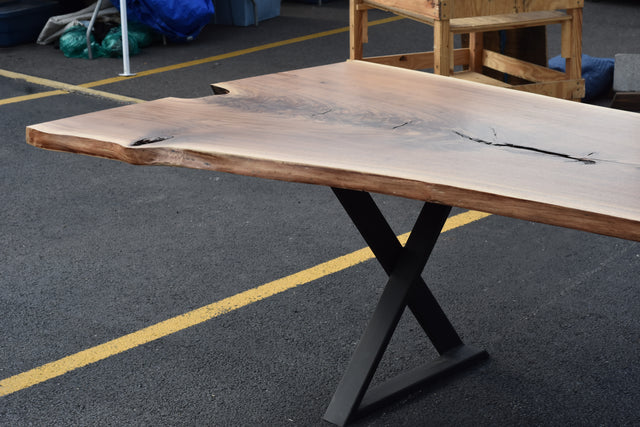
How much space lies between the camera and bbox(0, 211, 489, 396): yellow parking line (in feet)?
8.44

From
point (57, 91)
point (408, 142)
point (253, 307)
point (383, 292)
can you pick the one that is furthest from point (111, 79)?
point (408, 142)

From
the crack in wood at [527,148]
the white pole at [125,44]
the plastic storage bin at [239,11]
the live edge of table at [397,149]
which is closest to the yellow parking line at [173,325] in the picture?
the live edge of table at [397,149]

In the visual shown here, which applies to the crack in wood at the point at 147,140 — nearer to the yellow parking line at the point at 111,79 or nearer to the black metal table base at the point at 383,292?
the black metal table base at the point at 383,292

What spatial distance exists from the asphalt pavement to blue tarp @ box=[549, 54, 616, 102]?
2.44 metres

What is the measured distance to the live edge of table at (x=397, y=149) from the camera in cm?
149

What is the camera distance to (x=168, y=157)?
174 cm

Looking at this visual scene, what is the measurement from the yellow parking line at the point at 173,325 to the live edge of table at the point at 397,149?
78cm

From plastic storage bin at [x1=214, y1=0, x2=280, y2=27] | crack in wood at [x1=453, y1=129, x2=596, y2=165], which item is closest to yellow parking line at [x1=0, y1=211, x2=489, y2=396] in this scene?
crack in wood at [x1=453, y1=129, x2=596, y2=165]

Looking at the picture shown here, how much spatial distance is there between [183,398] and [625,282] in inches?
72.6

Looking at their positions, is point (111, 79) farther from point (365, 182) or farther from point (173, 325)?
point (365, 182)

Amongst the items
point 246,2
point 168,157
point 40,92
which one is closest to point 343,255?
point 168,157

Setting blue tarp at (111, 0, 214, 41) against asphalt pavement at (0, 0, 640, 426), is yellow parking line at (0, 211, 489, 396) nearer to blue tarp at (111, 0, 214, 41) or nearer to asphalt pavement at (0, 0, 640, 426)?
asphalt pavement at (0, 0, 640, 426)

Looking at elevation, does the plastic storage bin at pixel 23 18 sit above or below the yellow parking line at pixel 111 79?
above

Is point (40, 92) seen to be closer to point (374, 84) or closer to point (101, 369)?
point (101, 369)
